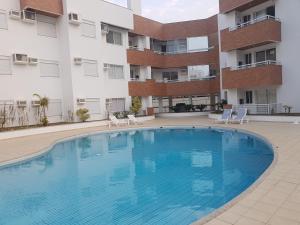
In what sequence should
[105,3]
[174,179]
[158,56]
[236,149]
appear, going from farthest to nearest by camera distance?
[158,56], [105,3], [236,149], [174,179]

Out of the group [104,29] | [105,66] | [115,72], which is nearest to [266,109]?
[115,72]

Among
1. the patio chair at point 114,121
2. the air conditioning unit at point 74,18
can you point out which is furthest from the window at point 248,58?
the air conditioning unit at point 74,18

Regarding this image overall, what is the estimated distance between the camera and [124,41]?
91.3 ft

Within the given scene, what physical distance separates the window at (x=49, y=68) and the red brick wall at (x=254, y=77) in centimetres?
1399

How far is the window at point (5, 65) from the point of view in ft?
63.9

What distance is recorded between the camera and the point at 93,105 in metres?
25.0

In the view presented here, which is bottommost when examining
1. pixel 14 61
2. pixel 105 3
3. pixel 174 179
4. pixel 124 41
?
pixel 174 179

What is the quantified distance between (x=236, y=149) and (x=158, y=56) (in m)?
19.6

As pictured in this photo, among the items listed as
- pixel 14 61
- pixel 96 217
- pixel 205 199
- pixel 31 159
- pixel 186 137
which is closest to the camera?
pixel 96 217

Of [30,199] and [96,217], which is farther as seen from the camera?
[30,199]

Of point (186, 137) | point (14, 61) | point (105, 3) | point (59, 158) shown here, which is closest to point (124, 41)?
point (105, 3)

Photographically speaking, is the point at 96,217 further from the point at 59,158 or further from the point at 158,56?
the point at 158,56

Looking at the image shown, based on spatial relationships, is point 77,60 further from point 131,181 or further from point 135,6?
point 131,181

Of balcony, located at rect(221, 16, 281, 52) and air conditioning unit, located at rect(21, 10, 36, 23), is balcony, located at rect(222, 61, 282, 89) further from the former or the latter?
air conditioning unit, located at rect(21, 10, 36, 23)
